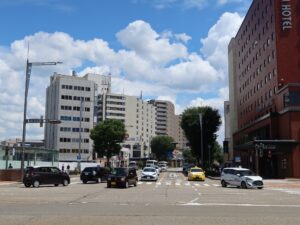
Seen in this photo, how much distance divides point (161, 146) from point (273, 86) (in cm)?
11725

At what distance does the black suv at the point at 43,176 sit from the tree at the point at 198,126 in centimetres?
5809

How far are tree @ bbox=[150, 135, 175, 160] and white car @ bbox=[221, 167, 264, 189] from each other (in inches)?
5581

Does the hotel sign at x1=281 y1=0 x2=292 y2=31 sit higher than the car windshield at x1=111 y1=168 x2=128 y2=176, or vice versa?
the hotel sign at x1=281 y1=0 x2=292 y2=31

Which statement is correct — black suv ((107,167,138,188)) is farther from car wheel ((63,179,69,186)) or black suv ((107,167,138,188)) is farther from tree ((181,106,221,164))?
tree ((181,106,221,164))

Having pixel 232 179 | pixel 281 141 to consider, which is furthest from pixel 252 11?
pixel 232 179

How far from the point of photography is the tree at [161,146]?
18275cm

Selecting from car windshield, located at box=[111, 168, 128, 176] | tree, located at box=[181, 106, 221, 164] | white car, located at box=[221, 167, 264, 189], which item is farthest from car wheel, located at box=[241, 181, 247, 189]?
tree, located at box=[181, 106, 221, 164]

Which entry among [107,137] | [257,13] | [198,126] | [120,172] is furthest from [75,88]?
[120,172]

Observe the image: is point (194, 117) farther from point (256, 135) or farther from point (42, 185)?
point (42, 185)

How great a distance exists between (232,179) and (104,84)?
6183 inches

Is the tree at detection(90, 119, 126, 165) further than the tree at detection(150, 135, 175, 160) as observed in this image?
No

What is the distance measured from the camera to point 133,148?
601ft

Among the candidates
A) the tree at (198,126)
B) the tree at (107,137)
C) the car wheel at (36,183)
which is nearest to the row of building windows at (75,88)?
the tree at (107,137)

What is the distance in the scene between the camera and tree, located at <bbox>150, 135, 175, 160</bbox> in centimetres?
18275
